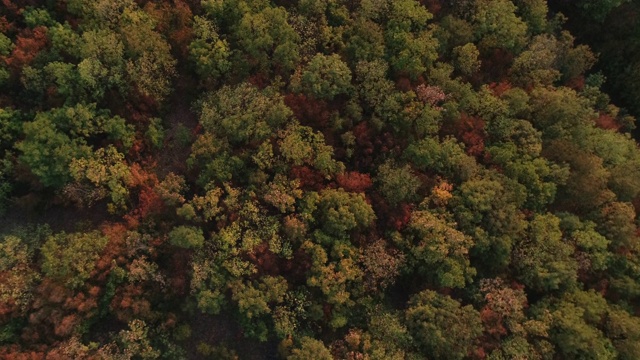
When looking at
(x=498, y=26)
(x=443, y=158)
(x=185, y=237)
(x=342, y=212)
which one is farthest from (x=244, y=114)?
(x=498, y=26)

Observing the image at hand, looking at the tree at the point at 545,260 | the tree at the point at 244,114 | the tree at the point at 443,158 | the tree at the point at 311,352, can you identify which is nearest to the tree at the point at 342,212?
the tree at the point at 443,158

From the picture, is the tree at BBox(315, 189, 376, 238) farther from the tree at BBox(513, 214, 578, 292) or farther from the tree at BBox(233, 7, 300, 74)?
the tree at BBox(513, 214, 578, 292)

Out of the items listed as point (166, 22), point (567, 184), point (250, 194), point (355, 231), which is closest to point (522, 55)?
point (567, 184)

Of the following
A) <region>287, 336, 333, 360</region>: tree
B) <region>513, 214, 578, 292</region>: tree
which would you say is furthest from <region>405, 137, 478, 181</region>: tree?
<region>287, 336, 333, 360</region>: tree

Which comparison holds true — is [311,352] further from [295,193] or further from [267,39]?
[267,39]

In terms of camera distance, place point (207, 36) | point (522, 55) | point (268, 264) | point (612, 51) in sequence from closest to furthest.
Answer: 1. point (268, 264)
2. point (207, 36)
3. point (522, 55)
4. point (612, 51)

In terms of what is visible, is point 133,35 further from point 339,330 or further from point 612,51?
point 612,51
